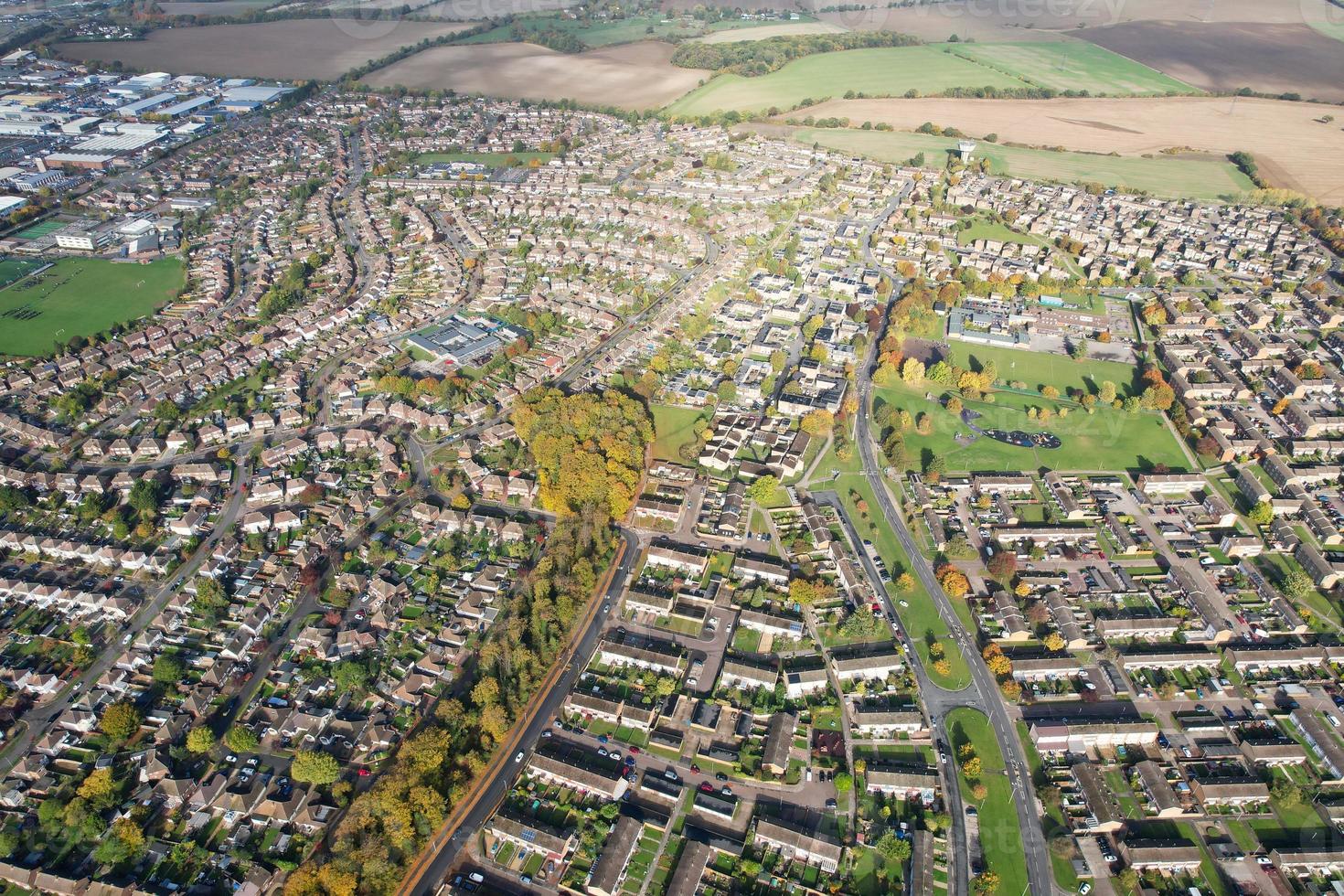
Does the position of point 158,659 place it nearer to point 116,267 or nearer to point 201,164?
point 116,267

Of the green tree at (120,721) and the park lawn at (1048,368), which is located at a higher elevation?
the park lawn at (1048,368)

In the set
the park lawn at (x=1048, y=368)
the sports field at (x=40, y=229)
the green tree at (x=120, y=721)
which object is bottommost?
the green tree at (x=120, y=721)

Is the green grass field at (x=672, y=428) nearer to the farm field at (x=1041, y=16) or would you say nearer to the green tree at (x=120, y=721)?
the green tree at (x=120, y=721)

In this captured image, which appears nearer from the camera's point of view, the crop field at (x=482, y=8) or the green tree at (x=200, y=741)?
the green tree at (x=200, y=741)

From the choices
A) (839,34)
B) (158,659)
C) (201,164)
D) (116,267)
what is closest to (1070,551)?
(158,659)

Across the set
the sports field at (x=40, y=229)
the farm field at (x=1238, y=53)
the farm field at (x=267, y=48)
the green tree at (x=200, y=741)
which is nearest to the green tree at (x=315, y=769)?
the green tree at (x=200, y=741)

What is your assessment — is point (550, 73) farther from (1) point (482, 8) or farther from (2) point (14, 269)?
(2) point (14, 269)

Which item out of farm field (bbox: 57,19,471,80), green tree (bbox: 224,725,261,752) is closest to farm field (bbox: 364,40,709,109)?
farm field (bbox: 57,19,471,80)
